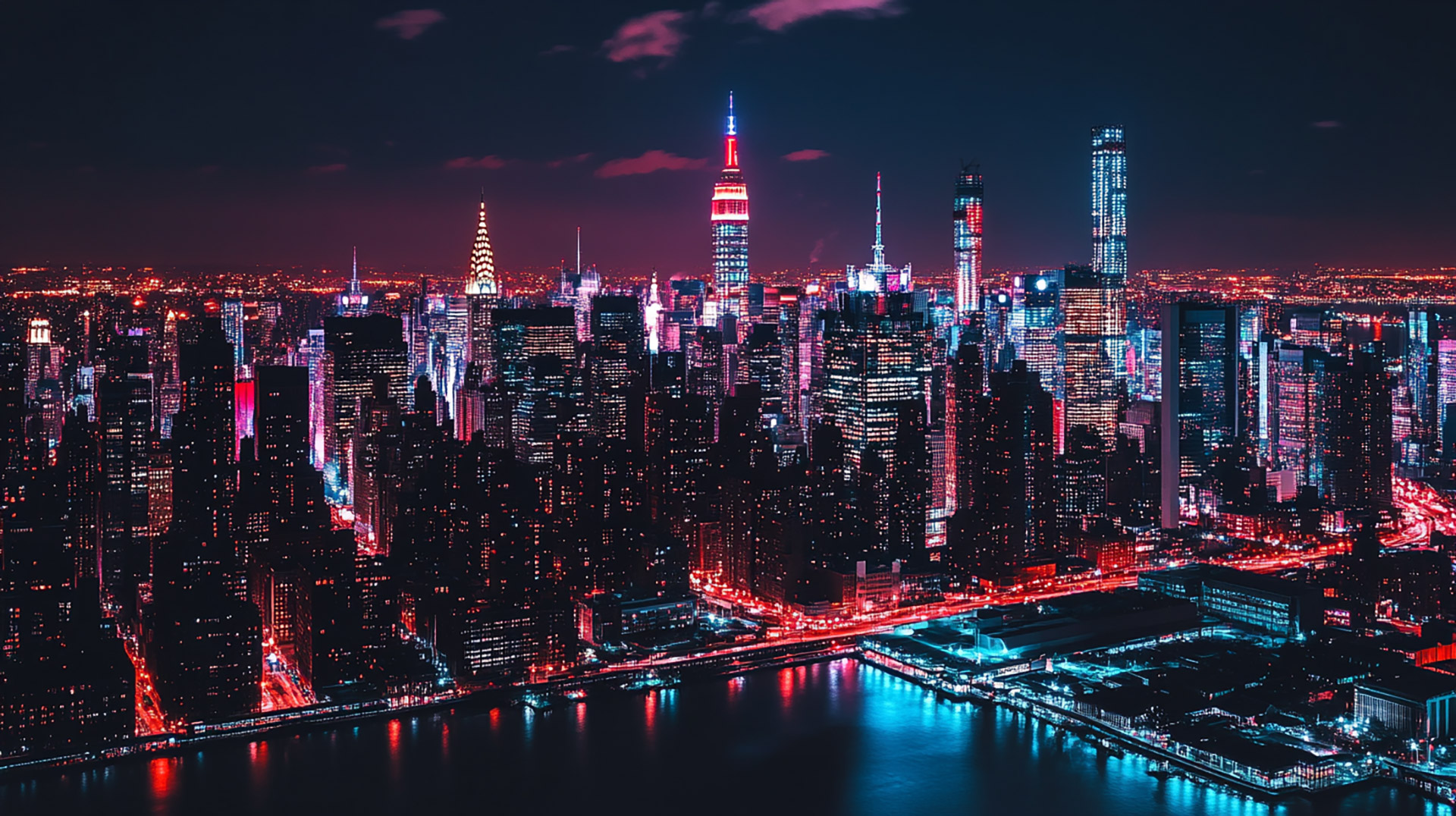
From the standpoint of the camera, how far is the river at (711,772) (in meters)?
10.7

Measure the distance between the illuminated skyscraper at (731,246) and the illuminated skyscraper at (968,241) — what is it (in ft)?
15.1

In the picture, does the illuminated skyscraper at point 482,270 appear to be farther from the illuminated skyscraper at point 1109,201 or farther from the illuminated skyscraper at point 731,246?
the illuminated skyscraper at point 1109,201

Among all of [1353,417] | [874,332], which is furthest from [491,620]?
[1353,417]

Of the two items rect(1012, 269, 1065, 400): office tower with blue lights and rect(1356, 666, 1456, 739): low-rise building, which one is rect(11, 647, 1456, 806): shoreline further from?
rect(1012, 269, 1065, 400): office tower with blue lights

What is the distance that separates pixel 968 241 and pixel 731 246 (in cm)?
520

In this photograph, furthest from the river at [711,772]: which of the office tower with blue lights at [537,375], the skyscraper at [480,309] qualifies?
the skyscraper at [480,309]

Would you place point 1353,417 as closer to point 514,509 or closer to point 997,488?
point 997,488

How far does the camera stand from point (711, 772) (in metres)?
11.4

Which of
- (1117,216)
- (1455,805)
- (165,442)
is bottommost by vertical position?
(1455,805)

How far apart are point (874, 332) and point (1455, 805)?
12.8 m

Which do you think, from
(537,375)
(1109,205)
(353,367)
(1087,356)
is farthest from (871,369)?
(1109,205)

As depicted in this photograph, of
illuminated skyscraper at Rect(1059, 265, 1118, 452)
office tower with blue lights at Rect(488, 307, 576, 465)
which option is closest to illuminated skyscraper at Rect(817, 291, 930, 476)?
illuminated skyscraper at Rect(1059, 265, 1118, 452)

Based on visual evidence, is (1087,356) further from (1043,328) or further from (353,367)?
(353,367)

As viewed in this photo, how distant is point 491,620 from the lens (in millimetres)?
13383
